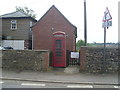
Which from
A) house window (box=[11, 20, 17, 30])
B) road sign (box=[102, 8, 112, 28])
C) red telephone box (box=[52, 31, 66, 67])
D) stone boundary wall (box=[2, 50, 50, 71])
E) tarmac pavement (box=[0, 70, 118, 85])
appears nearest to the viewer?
tarmac pavement (box=[0, 70, 118, 85])

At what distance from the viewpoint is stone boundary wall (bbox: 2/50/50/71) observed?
11.3 metres

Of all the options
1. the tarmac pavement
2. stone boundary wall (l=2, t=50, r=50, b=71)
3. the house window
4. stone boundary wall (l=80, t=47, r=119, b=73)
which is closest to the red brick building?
the house window

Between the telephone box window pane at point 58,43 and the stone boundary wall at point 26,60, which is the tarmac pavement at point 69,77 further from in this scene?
the telephone box window pane at point 58,43

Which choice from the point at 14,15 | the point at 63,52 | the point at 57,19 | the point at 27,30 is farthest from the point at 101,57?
the point at 14,15

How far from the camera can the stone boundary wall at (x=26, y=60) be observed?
11.3 meters

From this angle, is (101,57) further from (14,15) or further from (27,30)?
(14,15)

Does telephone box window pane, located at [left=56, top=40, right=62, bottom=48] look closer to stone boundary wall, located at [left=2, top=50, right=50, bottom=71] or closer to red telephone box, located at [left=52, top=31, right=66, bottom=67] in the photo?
red telephone box, located at [left=52, top=31, right=66, bottom=67]

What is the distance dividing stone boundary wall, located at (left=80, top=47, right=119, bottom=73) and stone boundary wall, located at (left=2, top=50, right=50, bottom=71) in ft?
7.88

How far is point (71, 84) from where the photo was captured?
8.46 m

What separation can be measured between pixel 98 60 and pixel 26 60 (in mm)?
4522

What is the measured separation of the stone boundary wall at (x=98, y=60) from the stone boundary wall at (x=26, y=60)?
2.40 metres

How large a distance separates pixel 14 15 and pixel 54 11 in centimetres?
742

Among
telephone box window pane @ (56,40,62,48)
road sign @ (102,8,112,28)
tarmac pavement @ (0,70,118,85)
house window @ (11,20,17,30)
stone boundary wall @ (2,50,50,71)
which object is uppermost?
A: house window @ (11,20,17,30)

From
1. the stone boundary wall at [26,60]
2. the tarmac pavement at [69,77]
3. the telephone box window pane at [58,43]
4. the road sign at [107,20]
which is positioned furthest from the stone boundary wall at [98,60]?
the stone boundary wall at [26,60]
